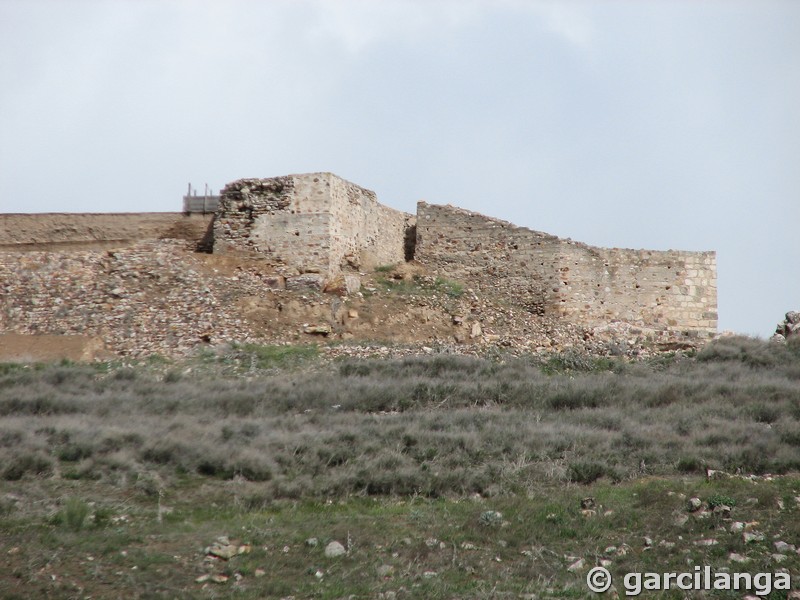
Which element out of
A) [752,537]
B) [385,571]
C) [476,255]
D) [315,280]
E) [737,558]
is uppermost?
[476,255]

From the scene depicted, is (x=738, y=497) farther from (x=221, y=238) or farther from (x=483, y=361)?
(x=221, y=238)

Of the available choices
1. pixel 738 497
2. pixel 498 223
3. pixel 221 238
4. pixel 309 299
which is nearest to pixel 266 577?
pixel 738 497

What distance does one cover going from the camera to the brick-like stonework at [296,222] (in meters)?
20.4

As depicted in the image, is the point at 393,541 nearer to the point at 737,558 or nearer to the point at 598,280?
the point at 737,558

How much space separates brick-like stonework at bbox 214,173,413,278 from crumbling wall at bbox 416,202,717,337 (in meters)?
2.98

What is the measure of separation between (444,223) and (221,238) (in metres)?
5.24

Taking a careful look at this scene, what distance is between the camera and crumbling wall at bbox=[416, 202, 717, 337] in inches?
843

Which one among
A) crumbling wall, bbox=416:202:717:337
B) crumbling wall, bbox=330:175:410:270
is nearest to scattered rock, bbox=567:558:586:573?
crumbling wall, bbox=330:175:410:270

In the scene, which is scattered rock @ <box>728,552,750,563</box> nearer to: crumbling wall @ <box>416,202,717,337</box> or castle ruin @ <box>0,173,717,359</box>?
castle ruin @ <box>0,173,717,359</box>

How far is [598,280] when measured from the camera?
21578mm

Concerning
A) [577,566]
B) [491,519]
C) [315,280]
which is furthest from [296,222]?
[577,566]

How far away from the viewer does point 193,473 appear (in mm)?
11391

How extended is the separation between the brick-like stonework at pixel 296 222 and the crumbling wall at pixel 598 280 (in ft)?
9.77

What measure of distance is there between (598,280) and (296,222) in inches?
275
